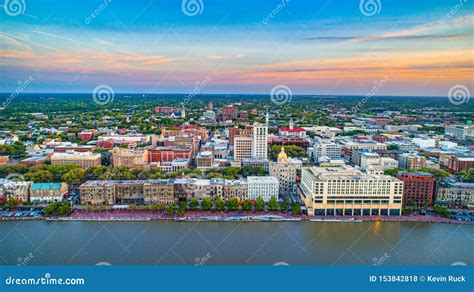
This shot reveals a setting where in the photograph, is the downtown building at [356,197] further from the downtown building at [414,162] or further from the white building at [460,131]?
the white building at [460,131]

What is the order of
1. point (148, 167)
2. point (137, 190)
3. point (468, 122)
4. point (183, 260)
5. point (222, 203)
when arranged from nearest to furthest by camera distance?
point (183, 260) < point (222, 203) < point (137, 190) < point (148, 167) < point (468, 122)

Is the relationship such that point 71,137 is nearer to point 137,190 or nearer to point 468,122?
point 137,190

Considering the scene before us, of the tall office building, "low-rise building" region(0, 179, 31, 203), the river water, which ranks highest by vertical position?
the tall office building

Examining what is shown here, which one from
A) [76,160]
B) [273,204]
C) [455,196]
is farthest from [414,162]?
[76,160]

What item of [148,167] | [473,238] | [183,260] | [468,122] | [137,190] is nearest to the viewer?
[183,260]

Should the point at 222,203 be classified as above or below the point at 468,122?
below

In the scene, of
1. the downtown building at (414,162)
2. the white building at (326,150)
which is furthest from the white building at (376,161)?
the white building at (326,150)

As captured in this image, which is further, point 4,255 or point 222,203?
point 222,203

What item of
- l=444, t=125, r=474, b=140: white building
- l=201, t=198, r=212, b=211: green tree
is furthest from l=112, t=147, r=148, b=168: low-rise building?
l=444, t=125, r=474, b=140: white building

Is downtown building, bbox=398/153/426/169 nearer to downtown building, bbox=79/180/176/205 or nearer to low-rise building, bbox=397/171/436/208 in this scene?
low-rise building, bbox=397/171/436/208

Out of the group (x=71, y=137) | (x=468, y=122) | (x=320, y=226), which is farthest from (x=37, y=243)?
(x=468, y=122)
